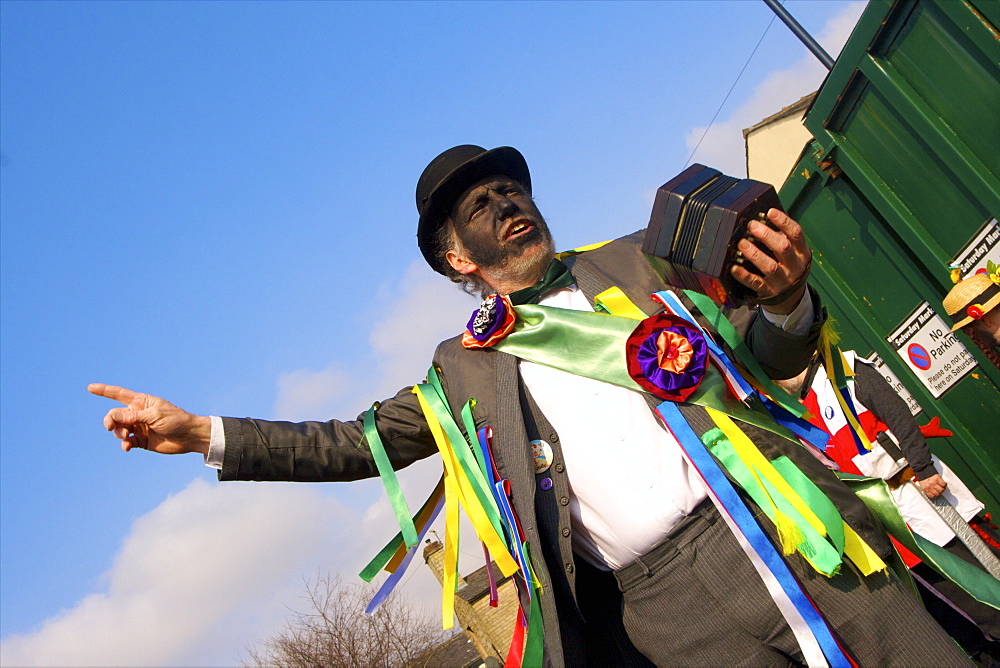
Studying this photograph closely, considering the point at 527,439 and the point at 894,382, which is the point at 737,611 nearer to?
the point at 527,439

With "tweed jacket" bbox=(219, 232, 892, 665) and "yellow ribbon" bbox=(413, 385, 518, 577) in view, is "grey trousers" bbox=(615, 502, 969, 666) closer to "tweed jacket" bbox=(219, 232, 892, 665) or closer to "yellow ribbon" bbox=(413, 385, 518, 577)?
"tweed jacket" bbox=(219, 232, 892, 665)

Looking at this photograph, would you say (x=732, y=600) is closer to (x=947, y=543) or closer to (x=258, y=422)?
(x=258, y=422)

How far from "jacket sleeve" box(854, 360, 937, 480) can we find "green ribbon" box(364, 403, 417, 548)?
7.60ft

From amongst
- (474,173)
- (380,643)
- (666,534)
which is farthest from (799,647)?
(380,643)

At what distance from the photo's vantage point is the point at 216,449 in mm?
2371

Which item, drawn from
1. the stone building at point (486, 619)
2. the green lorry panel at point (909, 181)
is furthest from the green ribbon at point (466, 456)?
the stone building at point (486, 619)

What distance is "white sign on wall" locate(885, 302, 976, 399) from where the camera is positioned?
367 centimetres

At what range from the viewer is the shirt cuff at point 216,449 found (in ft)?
7.78

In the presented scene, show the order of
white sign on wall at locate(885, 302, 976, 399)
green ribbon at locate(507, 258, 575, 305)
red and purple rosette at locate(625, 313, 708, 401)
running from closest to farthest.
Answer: red and purple rosette at locate(625, 313, 708, 401), green ribbon at locate(507, 258, 575, 305), white sign on wall at locate(885, 302, 976, 399)

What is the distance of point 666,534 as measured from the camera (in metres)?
2.19

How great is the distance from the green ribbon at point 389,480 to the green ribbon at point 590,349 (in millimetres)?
456

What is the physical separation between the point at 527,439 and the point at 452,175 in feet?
3.31

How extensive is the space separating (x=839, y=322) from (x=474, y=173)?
249 cm

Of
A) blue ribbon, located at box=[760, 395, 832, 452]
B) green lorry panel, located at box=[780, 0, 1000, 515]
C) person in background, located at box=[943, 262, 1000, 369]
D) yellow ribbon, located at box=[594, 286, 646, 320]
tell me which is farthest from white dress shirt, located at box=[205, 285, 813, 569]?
green lorry panel, located at box=[780, 0, 1000, 515]
